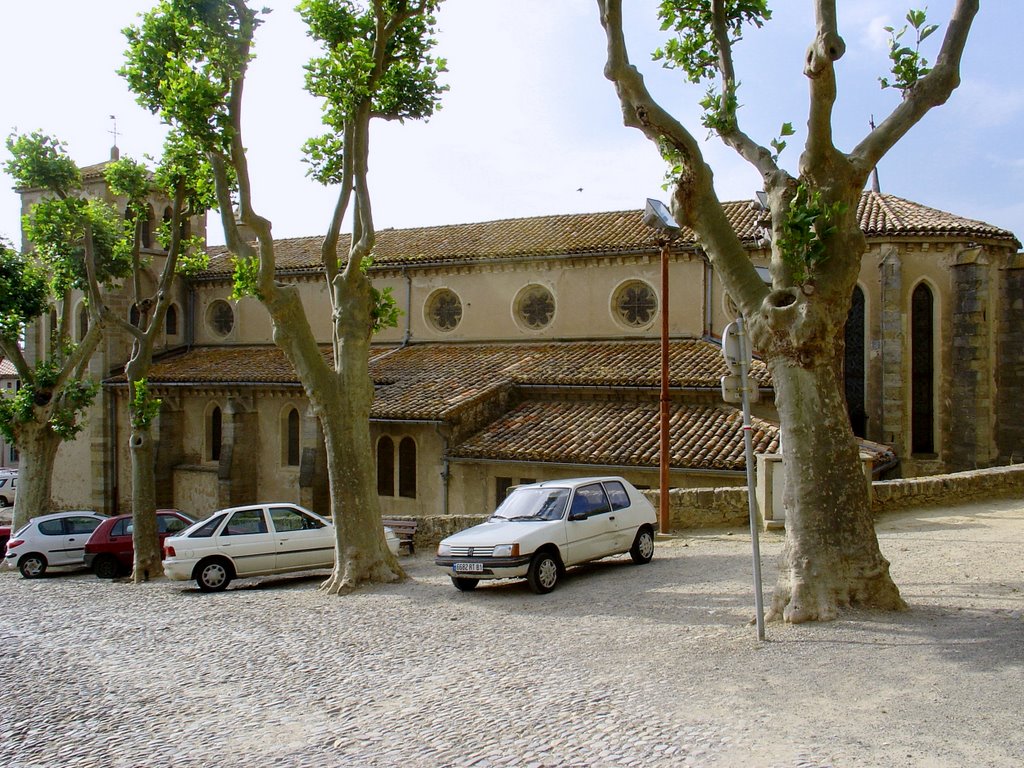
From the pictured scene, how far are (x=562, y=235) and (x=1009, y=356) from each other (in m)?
12.4

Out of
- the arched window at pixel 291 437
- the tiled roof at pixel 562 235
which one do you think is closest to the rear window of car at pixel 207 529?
the arched window at pixel 291 437

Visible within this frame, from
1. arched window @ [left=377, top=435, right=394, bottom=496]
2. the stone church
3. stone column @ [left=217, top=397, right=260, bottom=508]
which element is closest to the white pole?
the stone church

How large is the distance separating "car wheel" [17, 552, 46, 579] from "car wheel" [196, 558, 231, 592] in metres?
7.41

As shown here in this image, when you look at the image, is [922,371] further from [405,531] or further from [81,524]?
[81,524]

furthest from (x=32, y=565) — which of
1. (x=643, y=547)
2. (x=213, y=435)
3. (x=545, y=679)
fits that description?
(x=545, y=679)

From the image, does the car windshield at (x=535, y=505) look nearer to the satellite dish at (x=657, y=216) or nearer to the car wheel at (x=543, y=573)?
the car wheel at (x=543, y=573)

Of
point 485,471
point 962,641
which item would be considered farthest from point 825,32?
point 485,471

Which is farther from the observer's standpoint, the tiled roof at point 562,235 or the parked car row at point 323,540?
the tiled roof at point 562,235

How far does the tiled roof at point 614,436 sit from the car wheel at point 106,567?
25.5 feet

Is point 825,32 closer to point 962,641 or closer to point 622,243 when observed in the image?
point 962,641

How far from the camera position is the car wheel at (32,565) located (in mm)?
20672

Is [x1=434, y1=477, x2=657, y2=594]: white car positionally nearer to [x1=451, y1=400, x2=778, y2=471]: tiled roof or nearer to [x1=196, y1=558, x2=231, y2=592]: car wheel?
[x1=196, y1=558, x2=231, y2=592]: car wheel

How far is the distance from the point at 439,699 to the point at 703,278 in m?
19.0

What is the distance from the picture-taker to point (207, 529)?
1562cm
